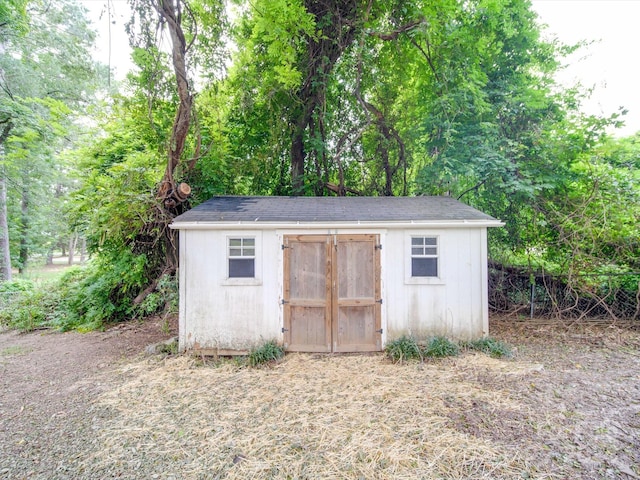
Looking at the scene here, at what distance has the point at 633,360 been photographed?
507cm

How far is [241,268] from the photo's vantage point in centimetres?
552

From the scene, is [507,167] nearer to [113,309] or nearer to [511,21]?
[511,21]

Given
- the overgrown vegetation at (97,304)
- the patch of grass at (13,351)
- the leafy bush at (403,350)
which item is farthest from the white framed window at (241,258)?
the patch of grass at (13,351)

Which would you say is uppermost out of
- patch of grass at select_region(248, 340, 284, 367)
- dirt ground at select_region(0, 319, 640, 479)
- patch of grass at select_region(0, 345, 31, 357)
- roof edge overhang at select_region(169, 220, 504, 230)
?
roof edge overhang at select_region(169, 220, 504, 230)

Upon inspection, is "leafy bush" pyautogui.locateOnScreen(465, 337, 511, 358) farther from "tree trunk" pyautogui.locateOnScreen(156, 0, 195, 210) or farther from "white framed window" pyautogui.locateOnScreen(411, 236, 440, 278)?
"tree trunk" pyautogui.locateOnScreen(156, 0, 195, 210)

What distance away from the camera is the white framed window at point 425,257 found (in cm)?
564

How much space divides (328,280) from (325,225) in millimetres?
1009

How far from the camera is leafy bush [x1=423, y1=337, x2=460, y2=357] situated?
5.21 meters

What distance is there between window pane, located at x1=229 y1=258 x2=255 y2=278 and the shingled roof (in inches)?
28.5

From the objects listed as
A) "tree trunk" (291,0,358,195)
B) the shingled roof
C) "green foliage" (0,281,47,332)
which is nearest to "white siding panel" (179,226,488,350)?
the shingled roof

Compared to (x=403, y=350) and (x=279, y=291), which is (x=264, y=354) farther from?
(x=403, y=350)

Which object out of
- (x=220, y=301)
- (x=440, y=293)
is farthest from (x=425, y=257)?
(x=220, y=301)

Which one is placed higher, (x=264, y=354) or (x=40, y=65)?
(x=40, y=65)

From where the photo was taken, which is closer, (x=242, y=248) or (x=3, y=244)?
(x=242, y=248)
